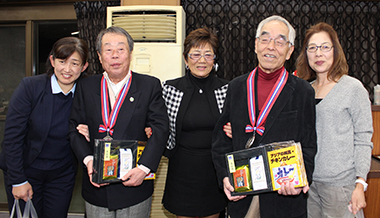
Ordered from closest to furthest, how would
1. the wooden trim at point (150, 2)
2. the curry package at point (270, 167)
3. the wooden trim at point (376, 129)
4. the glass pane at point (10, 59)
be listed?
the curry package at point (270, 167)
the wooden trim at point (376, 129)
the wooden trim at point (150, 2)
the glass pane at point (10, 59)

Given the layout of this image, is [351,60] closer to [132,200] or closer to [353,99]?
[353,99]

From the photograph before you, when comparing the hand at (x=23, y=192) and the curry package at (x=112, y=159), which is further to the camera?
the hand at (x=23, y=192)

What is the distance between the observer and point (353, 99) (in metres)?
1.42

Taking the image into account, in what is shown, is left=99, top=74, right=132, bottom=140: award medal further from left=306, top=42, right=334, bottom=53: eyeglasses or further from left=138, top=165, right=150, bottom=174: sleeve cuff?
left=306, top=42, right=334, bottom=53: eyeglasses

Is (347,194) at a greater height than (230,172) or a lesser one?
lesser

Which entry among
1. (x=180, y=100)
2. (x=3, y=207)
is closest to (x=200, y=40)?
(x=180, y=100)

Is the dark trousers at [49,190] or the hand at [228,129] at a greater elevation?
the hand at [228,129]

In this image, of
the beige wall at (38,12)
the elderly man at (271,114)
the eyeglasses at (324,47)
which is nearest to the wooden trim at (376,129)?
the eyeglasses at (324,47)

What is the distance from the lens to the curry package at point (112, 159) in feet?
4.31

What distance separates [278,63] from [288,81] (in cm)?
10

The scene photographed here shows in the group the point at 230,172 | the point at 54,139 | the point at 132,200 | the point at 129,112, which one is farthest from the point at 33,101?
the point at 230,172

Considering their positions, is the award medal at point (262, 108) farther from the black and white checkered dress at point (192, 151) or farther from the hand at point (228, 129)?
the black and white checkered dress at point (192, 151)

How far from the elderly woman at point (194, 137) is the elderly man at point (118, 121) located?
231mm

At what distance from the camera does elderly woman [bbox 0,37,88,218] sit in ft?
5.17
